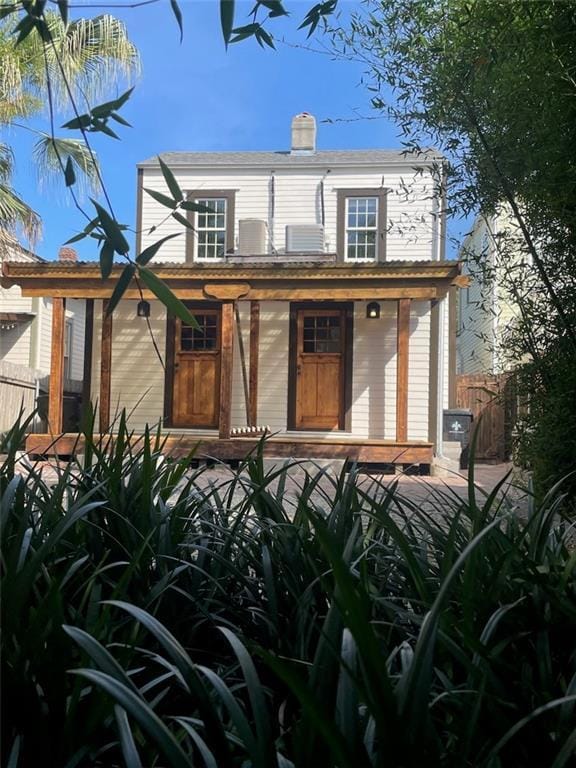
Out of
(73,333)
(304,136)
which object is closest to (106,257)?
(304,136)

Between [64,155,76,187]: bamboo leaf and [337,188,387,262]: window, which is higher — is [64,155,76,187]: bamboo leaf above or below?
below

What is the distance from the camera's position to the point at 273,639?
4.09 feet

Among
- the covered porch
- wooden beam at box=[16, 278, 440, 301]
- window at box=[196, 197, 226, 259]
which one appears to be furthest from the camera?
window at box=[196, 197, 226, 259]

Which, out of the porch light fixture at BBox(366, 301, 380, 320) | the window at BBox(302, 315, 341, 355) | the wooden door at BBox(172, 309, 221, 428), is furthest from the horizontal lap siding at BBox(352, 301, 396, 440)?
the wooden door at BBox(172, 309, 221, 428)

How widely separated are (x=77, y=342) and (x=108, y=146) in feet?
37.2

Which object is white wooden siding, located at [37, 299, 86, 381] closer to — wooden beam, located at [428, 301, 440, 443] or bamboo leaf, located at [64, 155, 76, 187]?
wooden beam, located at [428, 301, 440, 443]

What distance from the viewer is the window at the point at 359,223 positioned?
10.4 meters

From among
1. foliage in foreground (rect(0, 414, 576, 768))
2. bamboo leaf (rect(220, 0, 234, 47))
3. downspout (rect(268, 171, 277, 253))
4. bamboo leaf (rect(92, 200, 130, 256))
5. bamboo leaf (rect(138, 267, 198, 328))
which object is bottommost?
foliage in foreground (rect(0, 414, 576, 768))

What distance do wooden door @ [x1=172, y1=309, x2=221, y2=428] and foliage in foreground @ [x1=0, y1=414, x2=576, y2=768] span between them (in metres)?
8.33

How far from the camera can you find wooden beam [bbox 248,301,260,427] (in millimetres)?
9500

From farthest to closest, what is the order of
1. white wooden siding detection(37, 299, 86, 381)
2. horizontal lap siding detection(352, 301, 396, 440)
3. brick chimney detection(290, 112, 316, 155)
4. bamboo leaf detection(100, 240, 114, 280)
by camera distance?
white wooden siding detection(37, 299, 86, 381)
brick chimney detection(290, 112, 316, 155)
horizontal lap siding detection(352, 301, 396, 440)
bamboo leaf detection(100, 240, 114, 280)

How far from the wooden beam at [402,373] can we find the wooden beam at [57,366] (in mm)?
4852

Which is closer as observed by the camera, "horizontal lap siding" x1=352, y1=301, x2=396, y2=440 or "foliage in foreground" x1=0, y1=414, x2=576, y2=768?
"foliage in foreground" x1=0, y1=414, x2=576, y2=768

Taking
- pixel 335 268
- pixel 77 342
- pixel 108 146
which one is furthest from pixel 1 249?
pixel 108 146
